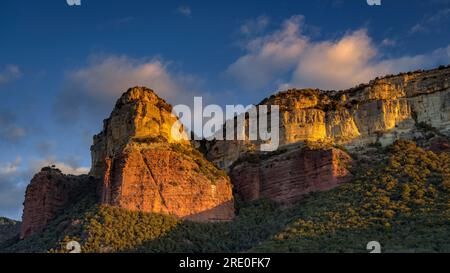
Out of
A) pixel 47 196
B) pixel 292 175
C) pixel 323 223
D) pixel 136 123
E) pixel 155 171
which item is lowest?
pixel 323 223

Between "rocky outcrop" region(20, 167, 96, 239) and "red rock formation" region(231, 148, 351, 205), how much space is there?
61.6 ft

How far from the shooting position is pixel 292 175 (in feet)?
252

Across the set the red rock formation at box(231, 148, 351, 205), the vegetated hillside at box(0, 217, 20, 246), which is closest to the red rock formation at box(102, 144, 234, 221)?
the red rock formation at box(231, 148, 351, 205)

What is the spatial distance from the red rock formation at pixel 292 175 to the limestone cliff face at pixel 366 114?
6.89 metres

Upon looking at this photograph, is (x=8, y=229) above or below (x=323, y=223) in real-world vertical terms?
above

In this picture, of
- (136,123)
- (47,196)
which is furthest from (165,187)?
(47,196)

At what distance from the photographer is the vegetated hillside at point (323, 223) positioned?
52688 mm

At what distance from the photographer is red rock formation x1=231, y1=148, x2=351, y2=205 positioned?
7256 centimetres

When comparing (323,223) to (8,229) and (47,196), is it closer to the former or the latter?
(47,196)

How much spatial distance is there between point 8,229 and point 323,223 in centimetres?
5023

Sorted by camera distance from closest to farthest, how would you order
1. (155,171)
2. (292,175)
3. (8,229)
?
(155,171), (292,175), (8,229)

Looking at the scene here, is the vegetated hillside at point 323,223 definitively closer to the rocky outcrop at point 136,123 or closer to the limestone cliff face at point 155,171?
the limestone cliff face at point 155,171

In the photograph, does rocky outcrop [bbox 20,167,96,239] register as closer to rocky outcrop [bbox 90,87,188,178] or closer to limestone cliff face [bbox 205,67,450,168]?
rocky outcrop [bbox 90,87,188,178]

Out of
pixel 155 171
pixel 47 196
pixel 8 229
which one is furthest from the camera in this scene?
pixel 8 229
